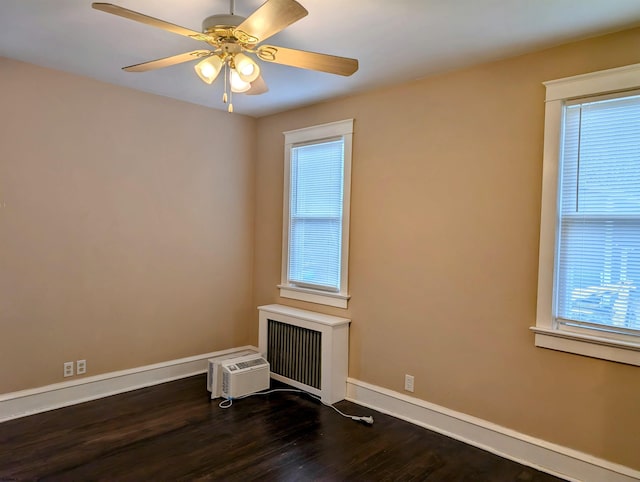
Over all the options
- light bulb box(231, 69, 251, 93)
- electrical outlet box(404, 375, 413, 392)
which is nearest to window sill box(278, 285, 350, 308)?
electrical outlet box(404, 375, 413, 392)

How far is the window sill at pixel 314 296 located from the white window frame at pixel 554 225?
5.27 ft

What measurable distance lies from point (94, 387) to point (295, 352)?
5.60 feet

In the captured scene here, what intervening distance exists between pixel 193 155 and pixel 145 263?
1.14 metres

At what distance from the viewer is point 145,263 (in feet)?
12.7

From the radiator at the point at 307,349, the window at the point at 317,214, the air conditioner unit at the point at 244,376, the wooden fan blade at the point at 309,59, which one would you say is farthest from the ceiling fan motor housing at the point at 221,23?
the air conditioner unit at the point at 244,376

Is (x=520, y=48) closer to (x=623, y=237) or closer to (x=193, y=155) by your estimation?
(x=623, y=237)

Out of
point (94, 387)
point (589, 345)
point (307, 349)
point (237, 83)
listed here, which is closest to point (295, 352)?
point (307, 349)

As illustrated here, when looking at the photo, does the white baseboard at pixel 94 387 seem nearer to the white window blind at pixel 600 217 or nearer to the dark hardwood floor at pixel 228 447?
Result: the dark hardwood floor at pixel 228 447

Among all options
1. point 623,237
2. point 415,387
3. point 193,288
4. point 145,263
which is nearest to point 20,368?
point 145,263

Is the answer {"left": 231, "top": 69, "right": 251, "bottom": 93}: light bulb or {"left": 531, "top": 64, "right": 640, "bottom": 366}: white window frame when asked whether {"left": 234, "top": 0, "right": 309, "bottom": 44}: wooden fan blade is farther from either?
{"left": 531, "top": 64, "right": 640, "bottom": 366}: white window frame

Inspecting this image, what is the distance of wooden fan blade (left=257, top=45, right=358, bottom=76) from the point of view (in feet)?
6.75

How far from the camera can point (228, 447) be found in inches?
111

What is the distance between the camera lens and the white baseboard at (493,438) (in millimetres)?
2445

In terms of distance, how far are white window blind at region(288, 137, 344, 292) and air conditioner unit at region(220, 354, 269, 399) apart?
34.8 inches
